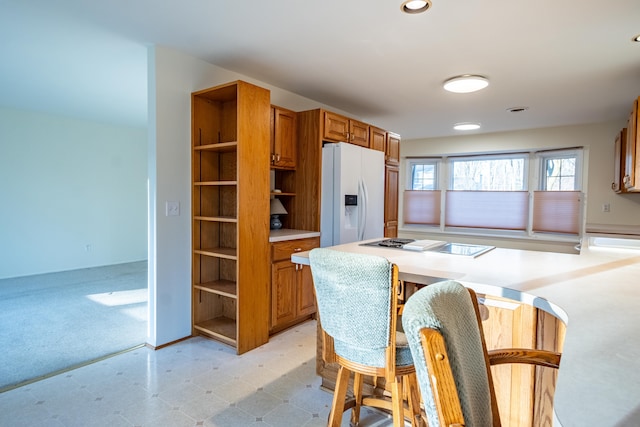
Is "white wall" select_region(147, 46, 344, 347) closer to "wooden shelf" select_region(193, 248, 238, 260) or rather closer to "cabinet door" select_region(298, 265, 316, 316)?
"wooden shelf" select_region(193, 248, 238, 260)

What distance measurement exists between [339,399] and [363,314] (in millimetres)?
539

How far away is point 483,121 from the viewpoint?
4938mm

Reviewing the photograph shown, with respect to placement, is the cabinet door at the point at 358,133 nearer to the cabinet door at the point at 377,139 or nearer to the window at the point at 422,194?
the cabinet door at the point at 377,139

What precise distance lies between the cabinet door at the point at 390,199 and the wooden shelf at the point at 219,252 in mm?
2378

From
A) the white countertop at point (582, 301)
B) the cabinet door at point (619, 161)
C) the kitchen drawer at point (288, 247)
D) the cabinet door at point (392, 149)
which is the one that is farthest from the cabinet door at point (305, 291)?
the cabinet door at point (619, 161)

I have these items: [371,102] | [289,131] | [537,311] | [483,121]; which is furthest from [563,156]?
[537,311]

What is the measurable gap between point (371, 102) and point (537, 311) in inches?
126

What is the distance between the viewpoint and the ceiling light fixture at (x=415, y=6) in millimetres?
1993

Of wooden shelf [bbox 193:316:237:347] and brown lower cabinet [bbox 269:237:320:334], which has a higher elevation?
brown lower cabinet [bbox 269:237:320:334]

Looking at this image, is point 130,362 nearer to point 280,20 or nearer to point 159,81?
point 159,81

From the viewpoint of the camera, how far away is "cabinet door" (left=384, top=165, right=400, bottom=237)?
466cm

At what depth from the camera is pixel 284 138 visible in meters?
3.43

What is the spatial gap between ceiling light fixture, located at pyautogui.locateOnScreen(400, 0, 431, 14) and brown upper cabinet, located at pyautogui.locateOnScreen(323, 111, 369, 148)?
149 centimetres

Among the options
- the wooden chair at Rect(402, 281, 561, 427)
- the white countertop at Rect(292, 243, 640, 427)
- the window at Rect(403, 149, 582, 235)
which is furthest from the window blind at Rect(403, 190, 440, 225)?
the wooden chair at Rect(402, 281, 561, 427)
